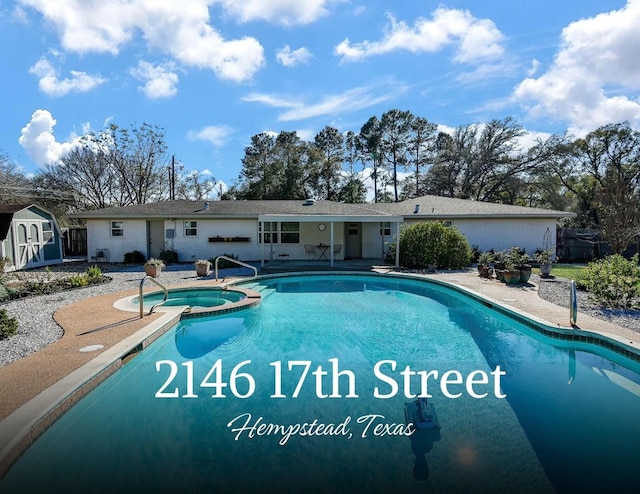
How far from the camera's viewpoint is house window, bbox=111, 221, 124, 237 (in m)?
18.1

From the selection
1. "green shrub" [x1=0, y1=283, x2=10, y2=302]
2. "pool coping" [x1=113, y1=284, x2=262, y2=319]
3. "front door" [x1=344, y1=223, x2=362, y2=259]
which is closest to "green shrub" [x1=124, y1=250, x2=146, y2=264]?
"pool coping" [x1=113, y1=284, x2=262, y2=319]

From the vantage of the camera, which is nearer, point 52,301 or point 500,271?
point 52,301

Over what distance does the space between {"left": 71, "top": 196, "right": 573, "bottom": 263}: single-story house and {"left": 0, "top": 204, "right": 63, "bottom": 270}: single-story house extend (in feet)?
4.60

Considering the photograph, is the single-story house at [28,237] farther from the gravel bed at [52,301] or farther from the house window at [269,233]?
the house window at [269,233]

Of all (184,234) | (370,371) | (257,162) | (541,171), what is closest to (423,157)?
(541,171)

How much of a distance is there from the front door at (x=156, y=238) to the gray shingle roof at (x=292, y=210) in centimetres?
74

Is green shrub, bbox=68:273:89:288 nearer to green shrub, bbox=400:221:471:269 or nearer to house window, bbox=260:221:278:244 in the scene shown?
house window, bbox=260:221:278:244

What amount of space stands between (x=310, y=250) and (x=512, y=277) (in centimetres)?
900

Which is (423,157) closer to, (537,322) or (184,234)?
(184,234)

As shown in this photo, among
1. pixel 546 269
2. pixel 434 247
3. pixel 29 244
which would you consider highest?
pixel 29 244

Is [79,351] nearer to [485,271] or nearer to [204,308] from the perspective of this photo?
[204,308]

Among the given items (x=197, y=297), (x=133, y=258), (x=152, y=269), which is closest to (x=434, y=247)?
(x=197, y=297)

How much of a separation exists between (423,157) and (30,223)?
30.0 metres

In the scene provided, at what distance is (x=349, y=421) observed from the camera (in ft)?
14.0
